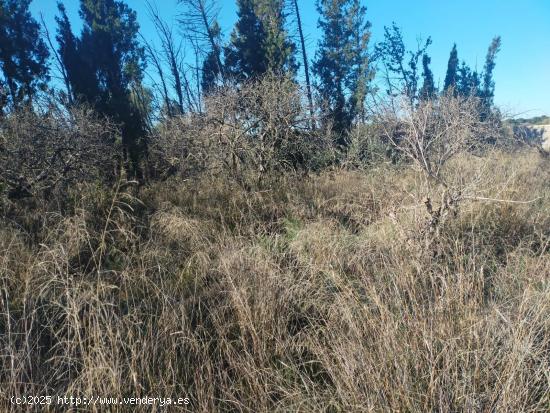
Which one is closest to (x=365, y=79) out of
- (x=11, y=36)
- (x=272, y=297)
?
(x=11, y=36)

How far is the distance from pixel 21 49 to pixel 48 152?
1294 centimetres

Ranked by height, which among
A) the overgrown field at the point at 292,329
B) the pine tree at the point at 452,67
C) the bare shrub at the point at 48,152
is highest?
the pine tree at the point at 452,67

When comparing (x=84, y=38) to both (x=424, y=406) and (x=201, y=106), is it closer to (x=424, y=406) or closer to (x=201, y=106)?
(x=201, y=106)

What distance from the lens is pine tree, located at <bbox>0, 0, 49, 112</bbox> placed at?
1473 centimetres

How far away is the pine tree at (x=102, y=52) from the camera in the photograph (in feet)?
52.4

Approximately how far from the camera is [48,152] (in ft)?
22.5

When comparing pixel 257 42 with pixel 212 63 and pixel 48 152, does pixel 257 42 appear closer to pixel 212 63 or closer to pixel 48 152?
pixel 212 63

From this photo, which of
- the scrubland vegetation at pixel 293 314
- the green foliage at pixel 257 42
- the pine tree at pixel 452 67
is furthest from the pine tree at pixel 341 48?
the scrubland vegetation at pixel 293 314

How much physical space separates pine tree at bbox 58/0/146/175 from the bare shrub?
25.8 feet

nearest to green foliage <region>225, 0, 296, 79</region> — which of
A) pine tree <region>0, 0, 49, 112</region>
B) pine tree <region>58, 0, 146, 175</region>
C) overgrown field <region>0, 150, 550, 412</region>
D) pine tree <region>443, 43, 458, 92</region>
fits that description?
pine tree <region>58, 0, 146, 175</region>

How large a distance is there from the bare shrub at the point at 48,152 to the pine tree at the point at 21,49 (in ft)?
30.7

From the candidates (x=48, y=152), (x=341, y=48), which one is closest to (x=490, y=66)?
(x=341, y=48)

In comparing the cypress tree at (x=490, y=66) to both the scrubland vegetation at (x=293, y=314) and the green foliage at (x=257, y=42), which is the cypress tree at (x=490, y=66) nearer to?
the green foliage at (x=257, y=42)

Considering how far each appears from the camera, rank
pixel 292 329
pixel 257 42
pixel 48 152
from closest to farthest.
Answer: pixel 292 329, pixel 48 152, pixel 257 42
